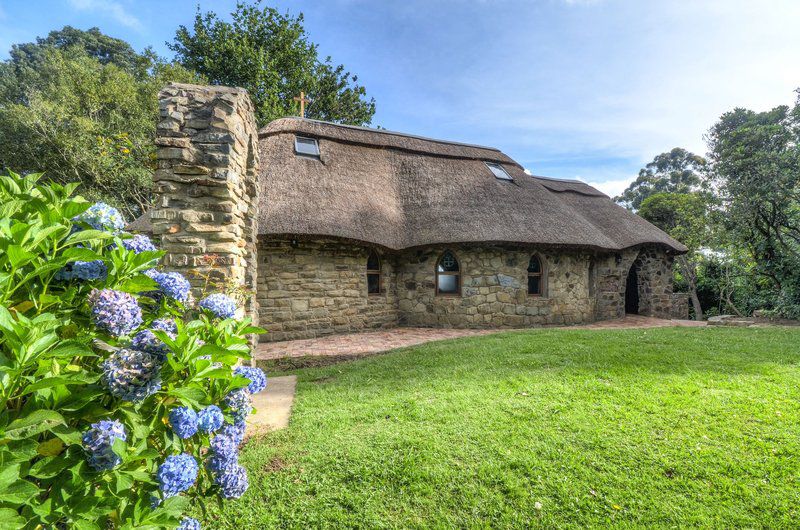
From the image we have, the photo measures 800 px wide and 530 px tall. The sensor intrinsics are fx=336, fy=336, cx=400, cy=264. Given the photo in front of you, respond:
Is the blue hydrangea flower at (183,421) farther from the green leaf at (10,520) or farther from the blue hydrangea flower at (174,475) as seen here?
the green leaf at (10,520)

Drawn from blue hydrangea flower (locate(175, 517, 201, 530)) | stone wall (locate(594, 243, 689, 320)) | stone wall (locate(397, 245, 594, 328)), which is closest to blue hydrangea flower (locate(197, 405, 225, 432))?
blue hydrangea flower (locate(175, 517, 201, 530))

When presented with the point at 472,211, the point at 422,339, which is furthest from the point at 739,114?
the point at 422,339

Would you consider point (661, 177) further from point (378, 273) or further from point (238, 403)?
point (238, 403)

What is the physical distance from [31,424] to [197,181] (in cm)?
335

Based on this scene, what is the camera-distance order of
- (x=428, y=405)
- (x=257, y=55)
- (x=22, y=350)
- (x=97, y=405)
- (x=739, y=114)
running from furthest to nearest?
(x=739, y=114) → (x=257, y=55) → (x=428, y=405) → (x=97, y=405) → (x=22, y=350)

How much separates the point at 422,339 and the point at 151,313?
6.93 meters

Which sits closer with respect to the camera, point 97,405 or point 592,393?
point 97,405

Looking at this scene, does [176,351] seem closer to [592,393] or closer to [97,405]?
[97,405]

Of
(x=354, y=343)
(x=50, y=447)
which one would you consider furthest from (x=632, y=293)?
(x=50, y=447)

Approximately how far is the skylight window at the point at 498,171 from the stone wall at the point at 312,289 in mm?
6303

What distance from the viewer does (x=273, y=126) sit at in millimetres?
10484

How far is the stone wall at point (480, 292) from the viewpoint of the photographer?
31.8 feet

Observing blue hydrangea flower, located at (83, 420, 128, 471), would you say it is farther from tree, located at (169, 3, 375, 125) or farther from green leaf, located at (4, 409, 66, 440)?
tree, located at (169, 3, 375, 125)

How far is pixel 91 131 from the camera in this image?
46.4ft
